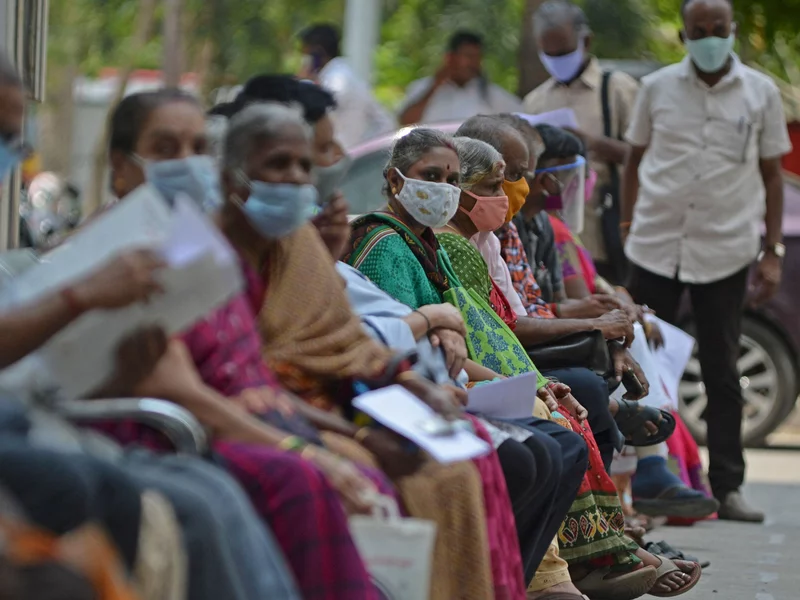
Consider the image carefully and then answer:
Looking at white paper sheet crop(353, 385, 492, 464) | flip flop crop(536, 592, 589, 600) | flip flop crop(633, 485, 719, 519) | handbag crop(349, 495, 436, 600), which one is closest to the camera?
handbag crop(349, 495, 436, 600)

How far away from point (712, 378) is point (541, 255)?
201 centimetres

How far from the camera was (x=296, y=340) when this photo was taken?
14.8ft

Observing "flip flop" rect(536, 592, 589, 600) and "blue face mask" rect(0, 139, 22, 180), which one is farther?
"flip flop" rect(536, 592, 589, 600)

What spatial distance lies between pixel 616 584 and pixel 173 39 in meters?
21.7

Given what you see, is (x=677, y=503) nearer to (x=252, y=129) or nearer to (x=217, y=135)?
(x=217, y=135)

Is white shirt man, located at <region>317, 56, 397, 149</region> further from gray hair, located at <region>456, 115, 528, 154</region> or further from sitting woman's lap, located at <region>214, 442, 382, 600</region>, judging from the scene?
sitting woman's lap, located at <region>214, 442, 382, 600</region>

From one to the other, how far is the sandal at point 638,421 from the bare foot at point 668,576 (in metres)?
0.74

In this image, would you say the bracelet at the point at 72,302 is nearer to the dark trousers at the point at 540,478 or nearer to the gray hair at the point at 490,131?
the dark trousers at the point at 540,478

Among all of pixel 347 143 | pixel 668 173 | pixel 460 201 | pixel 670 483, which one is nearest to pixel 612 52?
pixel 347 143

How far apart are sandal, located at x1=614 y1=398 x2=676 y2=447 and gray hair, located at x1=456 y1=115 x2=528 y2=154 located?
1.09 metres

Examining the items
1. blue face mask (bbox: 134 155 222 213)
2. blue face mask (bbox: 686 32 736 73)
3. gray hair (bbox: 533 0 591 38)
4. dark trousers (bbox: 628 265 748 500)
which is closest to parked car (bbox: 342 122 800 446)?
dark trousers (bbox: 628 265 748 500)

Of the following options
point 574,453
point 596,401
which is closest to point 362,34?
point 596,401

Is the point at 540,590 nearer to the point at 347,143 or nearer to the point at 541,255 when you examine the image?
the point at 541,255

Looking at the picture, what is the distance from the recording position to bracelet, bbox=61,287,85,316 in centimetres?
360
